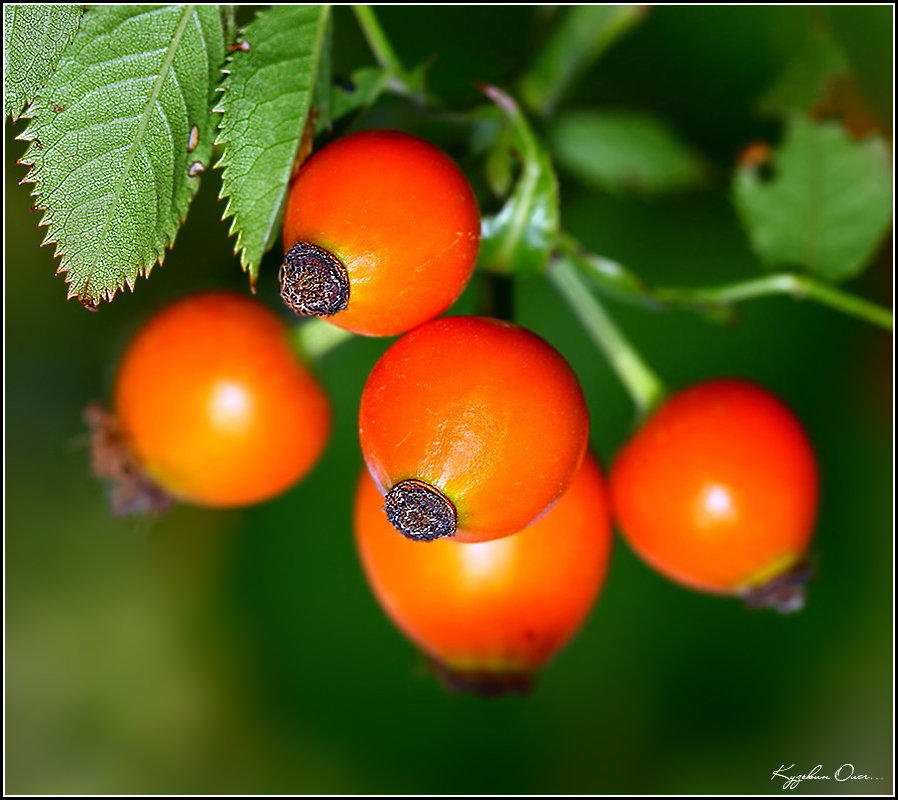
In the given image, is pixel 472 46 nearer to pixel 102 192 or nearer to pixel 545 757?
pixel 102 192

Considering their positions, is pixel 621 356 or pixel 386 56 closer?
pixel 386 56

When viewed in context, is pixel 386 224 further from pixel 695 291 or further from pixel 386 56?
pixel 695 291

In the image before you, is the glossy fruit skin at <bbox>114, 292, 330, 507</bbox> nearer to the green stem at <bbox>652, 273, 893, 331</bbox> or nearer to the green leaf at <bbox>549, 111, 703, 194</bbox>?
the green stem at <bbox>652, 273, 893, 331</bbox>

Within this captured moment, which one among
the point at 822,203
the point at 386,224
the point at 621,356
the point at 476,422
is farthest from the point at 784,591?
the point at 386,224

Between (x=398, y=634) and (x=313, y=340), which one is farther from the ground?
(x=313, y=340)

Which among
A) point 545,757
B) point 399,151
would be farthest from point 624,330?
point 399,151

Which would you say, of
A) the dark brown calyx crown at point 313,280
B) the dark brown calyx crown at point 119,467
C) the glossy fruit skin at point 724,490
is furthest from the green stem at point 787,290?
the dark brown calyx crown at point 119,467
